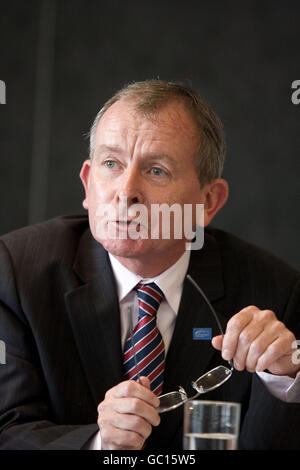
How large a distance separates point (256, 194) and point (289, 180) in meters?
0.19

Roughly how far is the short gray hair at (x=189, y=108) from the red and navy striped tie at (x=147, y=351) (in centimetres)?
50

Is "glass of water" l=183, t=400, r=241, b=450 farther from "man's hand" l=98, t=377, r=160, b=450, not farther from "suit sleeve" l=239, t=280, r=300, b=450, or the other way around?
"suit sleeve" l=239, t=280, r=300, b=450

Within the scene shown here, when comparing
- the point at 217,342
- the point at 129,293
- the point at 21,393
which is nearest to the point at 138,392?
the point at 217,342

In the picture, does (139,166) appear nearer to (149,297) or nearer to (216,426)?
(149,297)

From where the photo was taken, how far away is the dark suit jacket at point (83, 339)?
186 centimetres

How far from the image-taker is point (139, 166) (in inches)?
78.2

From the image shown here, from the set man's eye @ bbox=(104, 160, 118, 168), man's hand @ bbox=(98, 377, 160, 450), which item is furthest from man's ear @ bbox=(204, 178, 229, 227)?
man's hand @ bbox=(98, 377, 160, 450)

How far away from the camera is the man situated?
1872 mm

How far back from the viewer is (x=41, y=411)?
1.84 metres

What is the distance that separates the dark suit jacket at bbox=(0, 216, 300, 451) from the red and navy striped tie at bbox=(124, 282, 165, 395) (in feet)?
0.10

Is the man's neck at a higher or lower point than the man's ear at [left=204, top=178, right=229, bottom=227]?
lower

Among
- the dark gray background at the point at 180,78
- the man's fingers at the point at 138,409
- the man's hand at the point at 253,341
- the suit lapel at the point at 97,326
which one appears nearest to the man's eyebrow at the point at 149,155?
the suit lapel at the point at 97,326
